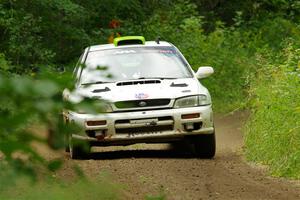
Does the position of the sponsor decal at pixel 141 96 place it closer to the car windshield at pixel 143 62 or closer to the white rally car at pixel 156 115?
the white rally car at pixel 156 115

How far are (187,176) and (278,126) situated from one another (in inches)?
90.0

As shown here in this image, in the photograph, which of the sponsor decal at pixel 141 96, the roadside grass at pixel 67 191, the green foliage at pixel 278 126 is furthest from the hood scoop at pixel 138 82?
the roadside grass at pixel 67 191

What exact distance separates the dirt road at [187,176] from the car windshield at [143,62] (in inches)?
39.7

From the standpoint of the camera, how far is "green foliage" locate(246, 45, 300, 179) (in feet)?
35.2

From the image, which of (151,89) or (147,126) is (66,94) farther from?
(151,89)

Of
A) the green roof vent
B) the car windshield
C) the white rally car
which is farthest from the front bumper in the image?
the green roof vent

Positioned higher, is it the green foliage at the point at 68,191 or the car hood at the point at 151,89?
the green foliage at the point at 68,191

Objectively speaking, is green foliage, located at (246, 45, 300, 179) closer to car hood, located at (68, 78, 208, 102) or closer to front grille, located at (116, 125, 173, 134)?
car hood, located at (68, 78, 208, 102)

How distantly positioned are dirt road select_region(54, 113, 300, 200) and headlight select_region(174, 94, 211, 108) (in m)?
0.62

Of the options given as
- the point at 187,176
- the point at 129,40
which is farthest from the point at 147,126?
the point at 129,40

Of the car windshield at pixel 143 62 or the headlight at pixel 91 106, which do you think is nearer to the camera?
the headlight at pixel 91 106

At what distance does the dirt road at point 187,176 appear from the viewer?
338 inches

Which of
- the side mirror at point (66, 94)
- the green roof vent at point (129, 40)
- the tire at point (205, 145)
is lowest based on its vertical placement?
the tire at point (205, 145)

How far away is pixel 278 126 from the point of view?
466 inches
